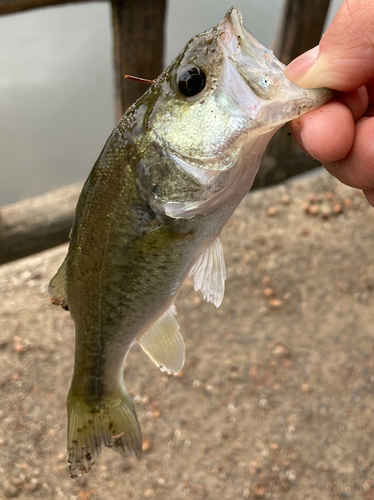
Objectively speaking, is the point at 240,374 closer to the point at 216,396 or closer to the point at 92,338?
the point at 216,396

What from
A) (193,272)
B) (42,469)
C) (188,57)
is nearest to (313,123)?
(188,57)

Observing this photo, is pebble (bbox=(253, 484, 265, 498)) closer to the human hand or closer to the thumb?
the human hand

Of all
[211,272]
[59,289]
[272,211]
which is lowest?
[272,211]

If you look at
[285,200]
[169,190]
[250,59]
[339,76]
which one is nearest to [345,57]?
[339,76]

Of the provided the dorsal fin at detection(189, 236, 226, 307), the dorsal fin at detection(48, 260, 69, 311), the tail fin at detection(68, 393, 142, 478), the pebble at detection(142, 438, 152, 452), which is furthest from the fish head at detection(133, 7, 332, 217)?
the pebble at detection(142, 438, 152, 452)

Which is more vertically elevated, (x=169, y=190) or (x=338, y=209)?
(x=169, y=190)

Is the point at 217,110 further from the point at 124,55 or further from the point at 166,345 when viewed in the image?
the point at 124,55
